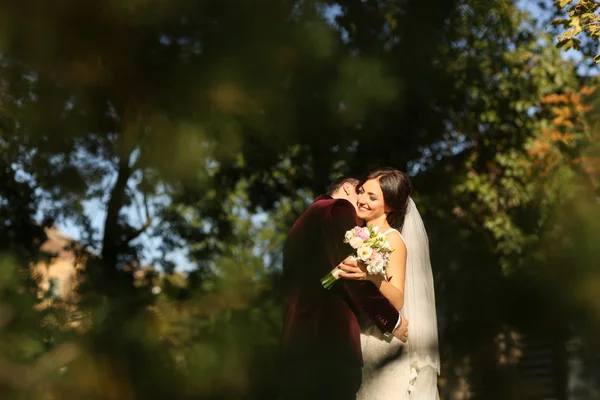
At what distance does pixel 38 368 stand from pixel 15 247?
11.8 ft

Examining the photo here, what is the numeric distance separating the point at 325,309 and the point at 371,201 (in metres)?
0.62

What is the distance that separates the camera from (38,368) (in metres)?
6.74

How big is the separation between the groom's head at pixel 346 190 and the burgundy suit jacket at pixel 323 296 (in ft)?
0.23

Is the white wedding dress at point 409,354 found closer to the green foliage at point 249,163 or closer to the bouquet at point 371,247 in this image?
the bouquet at point 371,247

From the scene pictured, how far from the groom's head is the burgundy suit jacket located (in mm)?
69

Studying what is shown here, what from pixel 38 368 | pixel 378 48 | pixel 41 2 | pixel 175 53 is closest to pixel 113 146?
pixel 175 53

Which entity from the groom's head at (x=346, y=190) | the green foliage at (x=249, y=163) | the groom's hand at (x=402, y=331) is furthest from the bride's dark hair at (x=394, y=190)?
the green foliage at (x=249, y=163)

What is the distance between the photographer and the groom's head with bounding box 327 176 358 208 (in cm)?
477

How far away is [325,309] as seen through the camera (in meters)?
4.54

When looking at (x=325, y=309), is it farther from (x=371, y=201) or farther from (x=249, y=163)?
(x=249, y=163)

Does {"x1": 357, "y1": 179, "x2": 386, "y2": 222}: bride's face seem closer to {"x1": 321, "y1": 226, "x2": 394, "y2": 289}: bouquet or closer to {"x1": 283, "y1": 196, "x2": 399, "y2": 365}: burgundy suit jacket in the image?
{"x1": 283, "y1": 196, "x2": 399, "y2": 365}: burgundy suit jacket

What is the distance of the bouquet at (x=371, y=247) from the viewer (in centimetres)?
421

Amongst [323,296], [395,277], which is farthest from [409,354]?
[323,296]

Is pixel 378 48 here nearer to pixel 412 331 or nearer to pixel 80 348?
pixel 80 348
